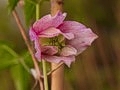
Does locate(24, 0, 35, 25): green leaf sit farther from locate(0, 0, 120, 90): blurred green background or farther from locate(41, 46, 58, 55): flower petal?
locate(0, 0, 120, 90): blurred green background

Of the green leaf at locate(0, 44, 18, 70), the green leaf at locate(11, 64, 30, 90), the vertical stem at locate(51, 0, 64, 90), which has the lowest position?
the green leaf at locate(11, 64, 30, 90)

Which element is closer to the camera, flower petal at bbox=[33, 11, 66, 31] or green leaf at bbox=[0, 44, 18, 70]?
flower petal at bbox=[33, 11, 66, 31]

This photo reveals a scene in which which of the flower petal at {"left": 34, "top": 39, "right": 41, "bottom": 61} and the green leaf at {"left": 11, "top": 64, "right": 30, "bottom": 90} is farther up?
the flower petal at {"left": 34, "top": 39, "right": 41, "bottom": 61}

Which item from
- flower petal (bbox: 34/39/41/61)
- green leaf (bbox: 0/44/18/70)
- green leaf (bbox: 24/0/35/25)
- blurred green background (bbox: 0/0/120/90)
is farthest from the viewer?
blurred green background (bbox: 0/0/120/90)

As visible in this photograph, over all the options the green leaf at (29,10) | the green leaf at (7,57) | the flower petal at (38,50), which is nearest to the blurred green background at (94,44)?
the green leaf at (7,57)

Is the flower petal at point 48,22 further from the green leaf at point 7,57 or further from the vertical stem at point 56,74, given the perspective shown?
the green leaf at point 7,57

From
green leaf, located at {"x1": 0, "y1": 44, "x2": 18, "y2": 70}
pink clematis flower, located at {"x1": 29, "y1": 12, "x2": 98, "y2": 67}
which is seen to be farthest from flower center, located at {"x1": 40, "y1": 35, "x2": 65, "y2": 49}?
green leaf, located at {"x1": 0, "y1": 44, "x2": 18, "y2": 70}

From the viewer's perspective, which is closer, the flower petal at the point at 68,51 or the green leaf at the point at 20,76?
the flower petal at the point at 68,51
